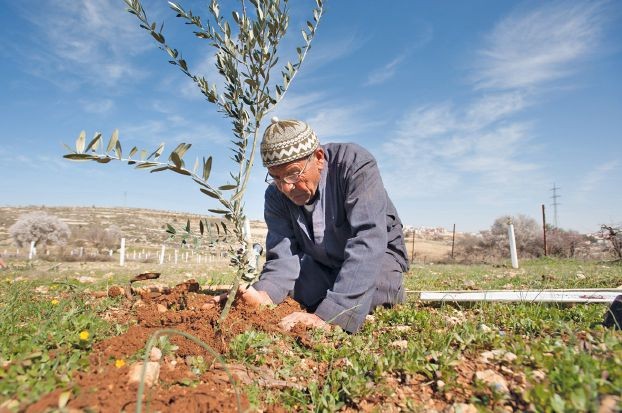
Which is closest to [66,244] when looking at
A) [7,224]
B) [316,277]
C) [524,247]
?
[7,224]

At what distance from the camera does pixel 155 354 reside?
226 cm

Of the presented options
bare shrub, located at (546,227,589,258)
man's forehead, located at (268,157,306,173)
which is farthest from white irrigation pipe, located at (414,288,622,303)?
bare shrub, located at (546,227,589,258)

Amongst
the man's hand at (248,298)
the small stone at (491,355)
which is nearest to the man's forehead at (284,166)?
the man's hand at (248,298)

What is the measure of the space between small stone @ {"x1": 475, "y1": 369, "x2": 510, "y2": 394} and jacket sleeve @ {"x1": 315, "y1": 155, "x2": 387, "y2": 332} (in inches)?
47.6

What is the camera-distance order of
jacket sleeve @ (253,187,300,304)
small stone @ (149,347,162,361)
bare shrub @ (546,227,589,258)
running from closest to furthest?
small stone @ (149,347,162,361) → jacket sleeve @ (253,187,300,304) → bare shrub @ (546,227,589,258)

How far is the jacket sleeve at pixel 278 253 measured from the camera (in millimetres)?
3863

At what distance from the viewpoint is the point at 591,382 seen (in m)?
1.55

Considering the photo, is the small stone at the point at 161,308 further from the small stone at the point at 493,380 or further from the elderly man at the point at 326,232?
the small stone at the point at 493,380

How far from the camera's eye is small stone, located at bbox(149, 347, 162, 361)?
2232 mm

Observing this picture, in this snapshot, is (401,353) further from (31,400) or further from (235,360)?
(31,400)

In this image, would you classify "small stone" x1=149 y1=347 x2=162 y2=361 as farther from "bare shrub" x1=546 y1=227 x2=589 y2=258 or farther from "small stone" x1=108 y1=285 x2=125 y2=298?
"bare shrub" x1=546 y1=227 x2=589 y2=258

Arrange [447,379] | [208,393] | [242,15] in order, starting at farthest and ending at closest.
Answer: [242,15]
[447,379]
[208,393]

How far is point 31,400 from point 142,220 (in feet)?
185

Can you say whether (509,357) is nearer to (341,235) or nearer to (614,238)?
(341,235)
